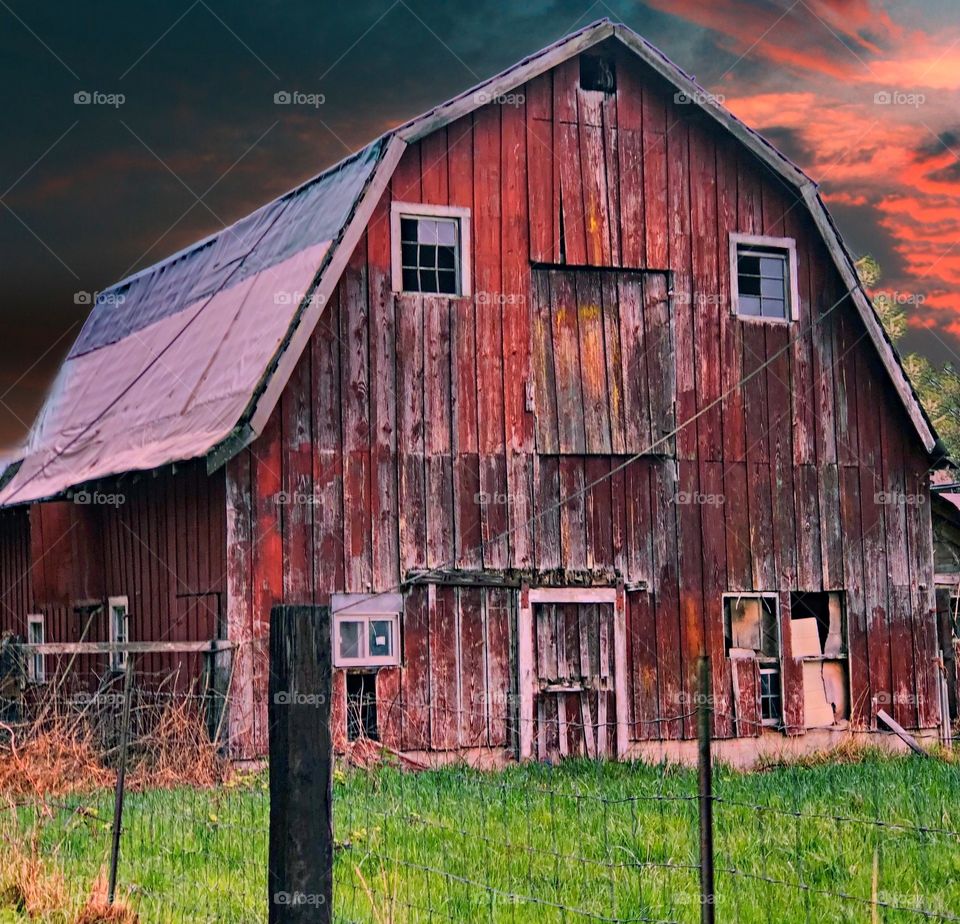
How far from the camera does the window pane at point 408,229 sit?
15.8 m

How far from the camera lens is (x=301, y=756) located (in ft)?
18.4

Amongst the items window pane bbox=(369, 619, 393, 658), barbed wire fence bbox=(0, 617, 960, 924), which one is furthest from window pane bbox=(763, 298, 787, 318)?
window pane bbox=(369, 619, 393, 658)

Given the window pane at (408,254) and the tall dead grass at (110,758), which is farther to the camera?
the window pane at (408,254)

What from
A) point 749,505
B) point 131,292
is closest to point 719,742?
point 749,505

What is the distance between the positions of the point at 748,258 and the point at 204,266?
7147 mm

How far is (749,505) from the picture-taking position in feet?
56.2
